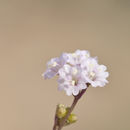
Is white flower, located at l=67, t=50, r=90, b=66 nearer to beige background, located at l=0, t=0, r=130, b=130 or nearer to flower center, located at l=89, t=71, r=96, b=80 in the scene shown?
flower center, located at l=89, t=71, r=96, b=80

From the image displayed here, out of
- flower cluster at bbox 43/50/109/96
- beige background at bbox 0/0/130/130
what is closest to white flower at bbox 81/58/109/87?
Answer: flower cluster at bbox 43/50/109/96

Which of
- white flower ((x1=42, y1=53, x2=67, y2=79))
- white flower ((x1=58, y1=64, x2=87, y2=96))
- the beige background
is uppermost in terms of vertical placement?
the beige background

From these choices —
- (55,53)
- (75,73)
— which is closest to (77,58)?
(75,73)

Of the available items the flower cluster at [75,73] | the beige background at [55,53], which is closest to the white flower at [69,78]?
the flower cluster at [75,73]

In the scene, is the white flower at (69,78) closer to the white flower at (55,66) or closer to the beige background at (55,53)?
the white flower at (55,66)

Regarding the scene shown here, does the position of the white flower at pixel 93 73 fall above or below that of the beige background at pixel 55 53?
below

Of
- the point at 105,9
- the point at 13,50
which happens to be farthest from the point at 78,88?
the point at 105,9

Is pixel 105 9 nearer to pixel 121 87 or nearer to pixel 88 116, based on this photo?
pixel 121 87
